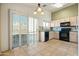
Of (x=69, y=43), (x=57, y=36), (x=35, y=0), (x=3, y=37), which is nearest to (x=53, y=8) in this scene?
(x=57, y=36)

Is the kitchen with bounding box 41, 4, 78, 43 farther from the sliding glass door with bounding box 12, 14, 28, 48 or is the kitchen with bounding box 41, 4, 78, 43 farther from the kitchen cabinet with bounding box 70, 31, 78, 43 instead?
the sliding glass door with bounding box 12, 14, 28, 48

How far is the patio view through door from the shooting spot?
123 inches

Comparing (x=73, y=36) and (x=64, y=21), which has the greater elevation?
(x=64, y=21)

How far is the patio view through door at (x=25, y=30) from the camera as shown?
313cm

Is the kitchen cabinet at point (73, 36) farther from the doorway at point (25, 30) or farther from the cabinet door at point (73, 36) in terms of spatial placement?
the doorway at point (25, 30)

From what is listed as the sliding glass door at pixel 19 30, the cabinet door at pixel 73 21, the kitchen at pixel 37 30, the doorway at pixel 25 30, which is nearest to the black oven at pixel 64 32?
the kitchen at pixel 37 30

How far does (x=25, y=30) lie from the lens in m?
3.19

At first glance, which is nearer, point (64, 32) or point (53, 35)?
point (53, 35)

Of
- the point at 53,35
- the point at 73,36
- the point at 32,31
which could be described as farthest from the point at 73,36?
the point at 32,31

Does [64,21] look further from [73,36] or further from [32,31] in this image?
[32,31]

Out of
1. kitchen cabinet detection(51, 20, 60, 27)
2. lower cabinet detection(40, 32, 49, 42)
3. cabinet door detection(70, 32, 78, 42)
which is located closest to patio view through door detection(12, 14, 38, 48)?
lower cabinet detection(40, 32, 49, 42)

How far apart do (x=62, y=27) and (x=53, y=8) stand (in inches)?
39.4

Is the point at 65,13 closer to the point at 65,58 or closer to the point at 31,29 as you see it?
the point at 31,29

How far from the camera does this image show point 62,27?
12.7 ft
